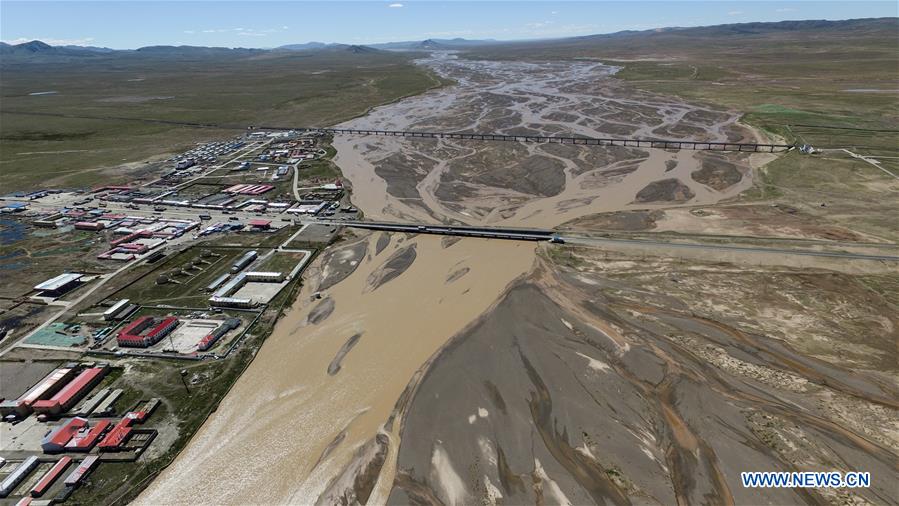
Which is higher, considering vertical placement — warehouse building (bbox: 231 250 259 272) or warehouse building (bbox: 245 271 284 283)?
warehouse building (bbox: 231 250 259 272)

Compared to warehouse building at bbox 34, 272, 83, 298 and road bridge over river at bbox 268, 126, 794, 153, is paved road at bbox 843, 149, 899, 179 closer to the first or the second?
road bridge over river at bbox 268, 126, 794, 153

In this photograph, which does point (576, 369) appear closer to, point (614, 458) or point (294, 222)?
point (614, 458)

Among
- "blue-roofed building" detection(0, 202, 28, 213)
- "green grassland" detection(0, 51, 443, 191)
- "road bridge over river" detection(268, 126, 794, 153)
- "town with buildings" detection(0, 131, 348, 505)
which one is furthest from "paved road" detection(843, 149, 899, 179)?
"blue-roofed building" detection(0, 202, 28, 213)

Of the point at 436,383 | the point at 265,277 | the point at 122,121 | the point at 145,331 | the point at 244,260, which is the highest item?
the point at 122,121

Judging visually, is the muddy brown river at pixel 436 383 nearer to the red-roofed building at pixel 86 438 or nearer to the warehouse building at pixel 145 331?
the red-roofed building at pixel 86 438

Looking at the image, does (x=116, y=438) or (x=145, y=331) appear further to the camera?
(x=145, y=331)

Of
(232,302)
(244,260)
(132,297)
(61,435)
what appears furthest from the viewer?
(244,260)

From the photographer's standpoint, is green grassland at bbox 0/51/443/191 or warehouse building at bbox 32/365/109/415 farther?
green grassland at bbox 0/51/443/191

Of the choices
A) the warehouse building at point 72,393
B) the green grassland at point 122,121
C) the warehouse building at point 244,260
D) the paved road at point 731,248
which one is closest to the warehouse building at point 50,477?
the warehouse building at point 72,393

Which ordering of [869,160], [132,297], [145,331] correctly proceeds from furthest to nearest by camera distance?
[869,160] < [132,297] < [145,331]

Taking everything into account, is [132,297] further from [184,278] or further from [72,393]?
[72,393]

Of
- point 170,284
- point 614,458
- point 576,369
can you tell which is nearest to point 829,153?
point 576,369

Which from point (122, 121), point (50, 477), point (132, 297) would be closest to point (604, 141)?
point (132, 297)

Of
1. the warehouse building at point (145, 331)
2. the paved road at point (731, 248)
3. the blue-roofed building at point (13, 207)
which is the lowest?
the warehouse building at point (145, 331)
